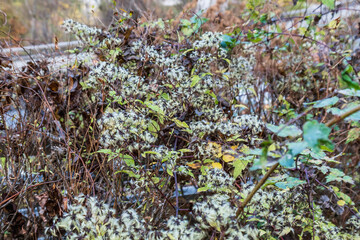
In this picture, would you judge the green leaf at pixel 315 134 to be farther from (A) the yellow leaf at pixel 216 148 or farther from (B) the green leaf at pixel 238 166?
(A) the yellow leaf at pixel 216 148

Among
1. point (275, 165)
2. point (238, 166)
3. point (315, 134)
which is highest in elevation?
point (315, 134)

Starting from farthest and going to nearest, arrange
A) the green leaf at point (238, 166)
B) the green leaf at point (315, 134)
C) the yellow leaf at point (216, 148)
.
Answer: the yellow leaf at point (216, 148) < the green leaf at point (238, 166) < the green leaf at point (315, 134)

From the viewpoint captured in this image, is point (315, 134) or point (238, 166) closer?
point (315, 134)

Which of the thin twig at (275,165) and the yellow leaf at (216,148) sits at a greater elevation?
the thin twig at (275,165)

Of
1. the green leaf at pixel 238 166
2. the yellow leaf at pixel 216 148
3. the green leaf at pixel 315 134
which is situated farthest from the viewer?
the yellow leaf at pixel 216 148

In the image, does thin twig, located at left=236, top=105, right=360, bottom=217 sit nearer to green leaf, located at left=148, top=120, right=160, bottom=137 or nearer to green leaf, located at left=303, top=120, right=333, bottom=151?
green leaf, located at left=303, top=120, right=333, bottom=151

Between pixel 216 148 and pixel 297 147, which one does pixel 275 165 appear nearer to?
pixel 297 147

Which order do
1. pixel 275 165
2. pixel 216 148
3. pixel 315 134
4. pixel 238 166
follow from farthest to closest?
pixel 216 148 < pixel 238 166 < pixel 275 165 < pixel 315 134

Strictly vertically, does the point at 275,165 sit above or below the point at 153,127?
above

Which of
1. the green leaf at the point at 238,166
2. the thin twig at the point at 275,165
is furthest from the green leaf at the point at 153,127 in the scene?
the thin twig at the point at 275,165

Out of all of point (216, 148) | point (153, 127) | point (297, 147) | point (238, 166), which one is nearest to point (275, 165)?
point (297, 147)

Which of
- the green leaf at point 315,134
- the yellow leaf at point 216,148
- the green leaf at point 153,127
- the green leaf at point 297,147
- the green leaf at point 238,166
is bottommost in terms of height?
the green leaf at point 238,166

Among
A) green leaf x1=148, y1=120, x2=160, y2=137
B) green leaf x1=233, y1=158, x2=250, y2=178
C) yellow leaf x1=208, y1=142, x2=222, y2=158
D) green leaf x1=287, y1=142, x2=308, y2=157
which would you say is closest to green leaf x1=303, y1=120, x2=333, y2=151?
green leaf x1=287, y1=142, x2=308, y2=157

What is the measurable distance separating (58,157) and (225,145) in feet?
3.79
